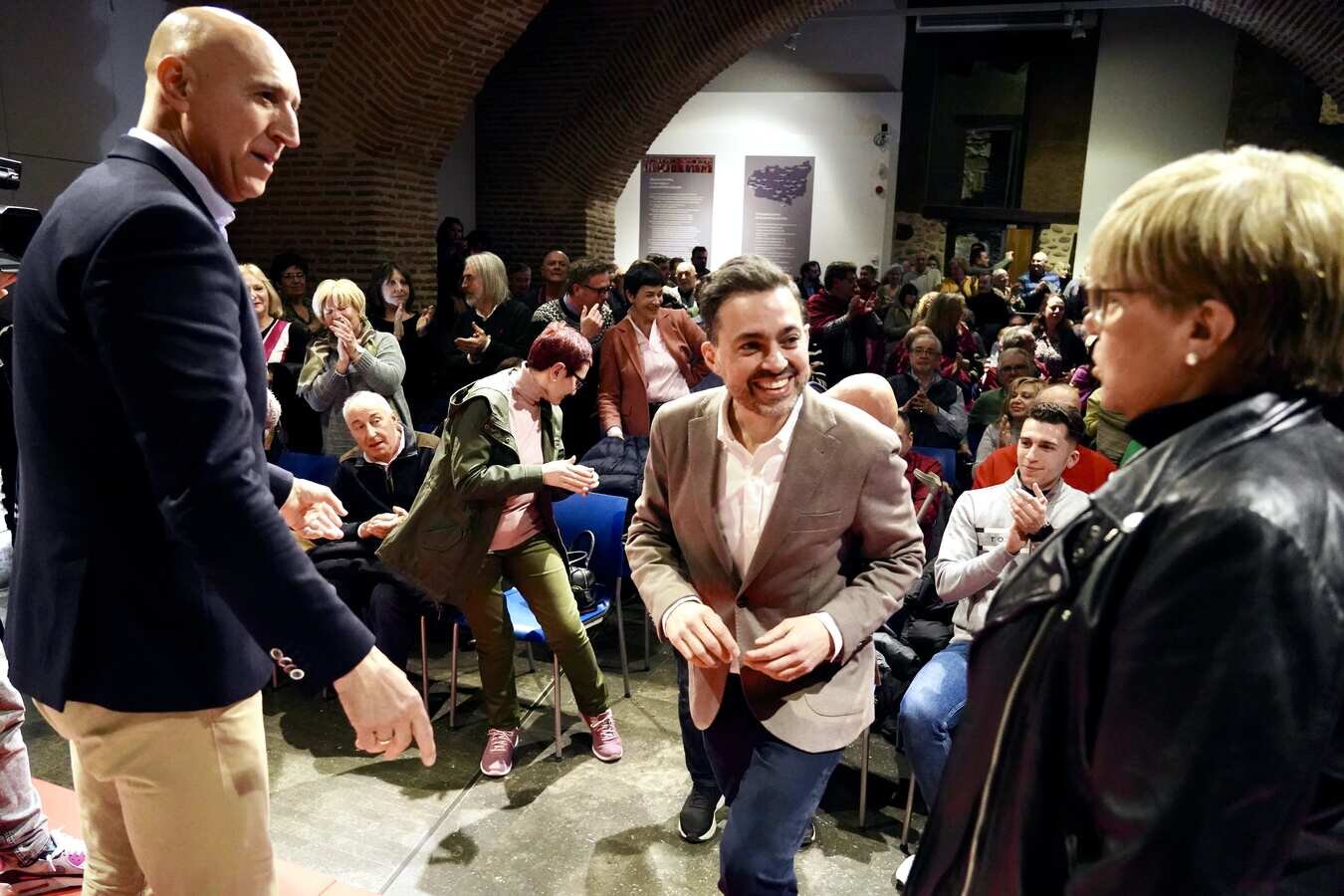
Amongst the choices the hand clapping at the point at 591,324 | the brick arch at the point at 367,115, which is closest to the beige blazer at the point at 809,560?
the hand clapping at the point at 591,324

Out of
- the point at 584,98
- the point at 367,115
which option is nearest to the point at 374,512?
the point at 367,115

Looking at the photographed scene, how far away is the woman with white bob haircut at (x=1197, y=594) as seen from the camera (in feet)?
2.34

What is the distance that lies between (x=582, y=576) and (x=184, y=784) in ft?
7.41

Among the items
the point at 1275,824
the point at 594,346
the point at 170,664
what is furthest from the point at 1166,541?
the point at 594,346

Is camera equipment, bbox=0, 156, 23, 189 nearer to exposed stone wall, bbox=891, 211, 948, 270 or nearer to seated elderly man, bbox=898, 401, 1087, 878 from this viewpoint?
seated elderly man, bbox=898, 401, 1087, 878

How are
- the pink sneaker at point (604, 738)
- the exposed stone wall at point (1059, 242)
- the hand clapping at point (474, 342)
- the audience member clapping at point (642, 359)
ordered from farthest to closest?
the exposed stone wall at point (1059, 242) → the hand clapping at point (474, 342) → the audience member clapping at point (642, 359) → the pink sneaker at point (604, 738)

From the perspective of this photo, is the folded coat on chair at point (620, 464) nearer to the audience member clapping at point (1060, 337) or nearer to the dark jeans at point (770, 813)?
the dark jeans at point (770, 813)

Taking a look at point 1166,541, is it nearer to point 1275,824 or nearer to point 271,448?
point 1275,824

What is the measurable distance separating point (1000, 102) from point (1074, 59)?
1630mm

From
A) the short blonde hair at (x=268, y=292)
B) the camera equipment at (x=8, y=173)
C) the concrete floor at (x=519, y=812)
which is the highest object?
the camera equipment at (x=8, y=173)

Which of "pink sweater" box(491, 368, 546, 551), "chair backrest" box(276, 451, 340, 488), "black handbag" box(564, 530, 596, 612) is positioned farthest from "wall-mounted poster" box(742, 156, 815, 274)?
"pink sweater" box(491, 368, 546, 551)

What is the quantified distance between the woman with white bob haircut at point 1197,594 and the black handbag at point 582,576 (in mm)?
2635

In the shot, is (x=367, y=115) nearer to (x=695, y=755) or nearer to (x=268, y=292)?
(x=268, y=292)

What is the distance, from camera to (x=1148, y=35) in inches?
526
